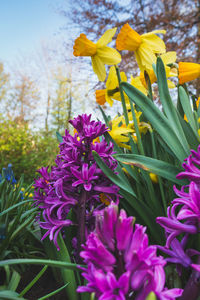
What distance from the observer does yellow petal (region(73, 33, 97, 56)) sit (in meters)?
0.83

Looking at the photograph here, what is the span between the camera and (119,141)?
900 millimetres

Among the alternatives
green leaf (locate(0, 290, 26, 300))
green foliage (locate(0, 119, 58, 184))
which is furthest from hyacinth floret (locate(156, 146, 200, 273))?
green foliage (locate(0, 119, 58, 184))

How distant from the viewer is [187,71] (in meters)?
0.88

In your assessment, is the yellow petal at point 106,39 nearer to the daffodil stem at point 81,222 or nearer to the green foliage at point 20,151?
the daffodil stem at point 81,222

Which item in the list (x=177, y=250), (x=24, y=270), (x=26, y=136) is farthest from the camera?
(x=26, y=136)

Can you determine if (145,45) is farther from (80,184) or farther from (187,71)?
(80,184)

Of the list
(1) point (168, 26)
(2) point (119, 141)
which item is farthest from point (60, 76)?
(2) point (119, 141)

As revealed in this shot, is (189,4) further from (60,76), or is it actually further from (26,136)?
(60,76)

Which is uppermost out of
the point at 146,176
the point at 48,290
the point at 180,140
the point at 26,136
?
the point at 26,136

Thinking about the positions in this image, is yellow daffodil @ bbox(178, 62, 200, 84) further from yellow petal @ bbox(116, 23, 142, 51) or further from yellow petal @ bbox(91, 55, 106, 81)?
yellow petal @ bbox(91, 55, 106, 81)

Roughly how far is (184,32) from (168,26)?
54 cm

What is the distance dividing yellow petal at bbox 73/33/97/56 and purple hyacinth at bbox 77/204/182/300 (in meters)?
0.67

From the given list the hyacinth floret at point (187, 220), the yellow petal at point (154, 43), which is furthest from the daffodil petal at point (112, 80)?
the hyacinth floret at point (187, 220)

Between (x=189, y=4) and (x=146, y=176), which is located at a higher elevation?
(x=189, y=4)
